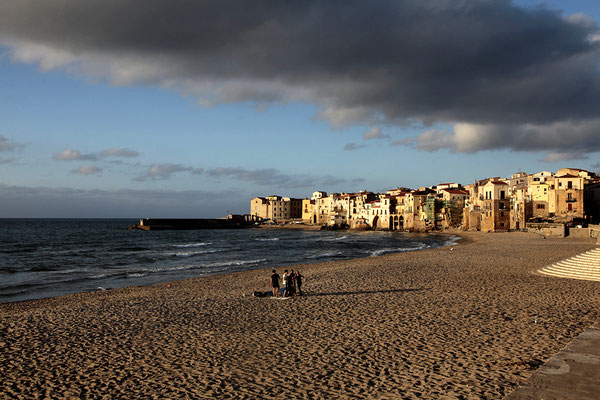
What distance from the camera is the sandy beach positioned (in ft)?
27.1

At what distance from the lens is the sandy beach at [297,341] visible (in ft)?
27.1

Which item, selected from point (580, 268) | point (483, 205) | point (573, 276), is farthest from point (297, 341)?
point (483, 205)

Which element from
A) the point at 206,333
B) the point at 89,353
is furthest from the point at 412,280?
the point at 89,353

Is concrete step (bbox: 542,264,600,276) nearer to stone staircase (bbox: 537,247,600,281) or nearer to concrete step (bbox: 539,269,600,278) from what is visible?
stone staircase (bbox: 537,247,600,281)

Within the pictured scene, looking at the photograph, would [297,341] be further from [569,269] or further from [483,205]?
[483,205]

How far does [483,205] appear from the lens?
79.4 m

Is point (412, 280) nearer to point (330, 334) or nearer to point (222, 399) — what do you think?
point (330, 334)

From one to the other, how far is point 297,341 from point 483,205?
76.1 metres

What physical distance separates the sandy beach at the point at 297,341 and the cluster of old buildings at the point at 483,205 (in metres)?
60.5

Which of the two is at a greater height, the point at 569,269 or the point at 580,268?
the point at 580,268

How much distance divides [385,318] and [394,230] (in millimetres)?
93173

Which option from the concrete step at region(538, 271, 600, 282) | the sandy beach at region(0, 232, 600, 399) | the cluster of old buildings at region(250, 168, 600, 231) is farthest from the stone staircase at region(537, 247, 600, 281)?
the cluster of old buildings at region(250, 168, 600, 231)

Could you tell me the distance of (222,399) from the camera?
7.66 m

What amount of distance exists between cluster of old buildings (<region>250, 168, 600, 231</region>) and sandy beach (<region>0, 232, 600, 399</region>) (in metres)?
60.5
